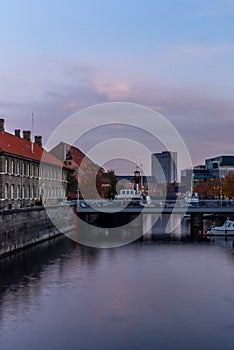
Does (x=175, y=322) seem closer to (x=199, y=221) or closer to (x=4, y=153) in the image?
(x=4, y=153)

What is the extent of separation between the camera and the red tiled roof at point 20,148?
232 feet

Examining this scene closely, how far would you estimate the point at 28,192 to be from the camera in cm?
7788

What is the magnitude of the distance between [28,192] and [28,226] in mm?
17104

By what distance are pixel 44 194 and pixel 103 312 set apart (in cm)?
5551

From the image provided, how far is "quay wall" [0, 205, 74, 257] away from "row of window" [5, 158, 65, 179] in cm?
677

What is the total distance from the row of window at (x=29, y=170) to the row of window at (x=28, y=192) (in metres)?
2.03

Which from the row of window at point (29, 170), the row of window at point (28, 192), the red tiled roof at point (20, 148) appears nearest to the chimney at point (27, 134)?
the red tiled roof at point (20, 148)

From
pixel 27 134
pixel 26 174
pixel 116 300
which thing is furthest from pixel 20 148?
pixel 116 300

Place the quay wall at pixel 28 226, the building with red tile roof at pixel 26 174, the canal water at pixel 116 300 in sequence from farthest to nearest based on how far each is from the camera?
the building with red tile roof at pixel 26 174 < the quay wall at pixel 28 226 < the canal water at pixel 116 300

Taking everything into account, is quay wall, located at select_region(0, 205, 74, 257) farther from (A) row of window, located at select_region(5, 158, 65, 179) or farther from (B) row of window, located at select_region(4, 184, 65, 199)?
(A) row of window, located at select_region(5, 158, 65, 179)

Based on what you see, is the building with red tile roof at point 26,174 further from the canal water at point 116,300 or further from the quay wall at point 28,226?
the canal water at point 116,300

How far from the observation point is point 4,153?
2611 inches

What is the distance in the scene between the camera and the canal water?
27656 millimetres

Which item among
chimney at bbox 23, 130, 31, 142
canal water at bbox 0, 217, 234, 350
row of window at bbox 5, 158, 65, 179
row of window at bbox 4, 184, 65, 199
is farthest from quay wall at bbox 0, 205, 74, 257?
chimney at bbox 23, 130, 31, 142
